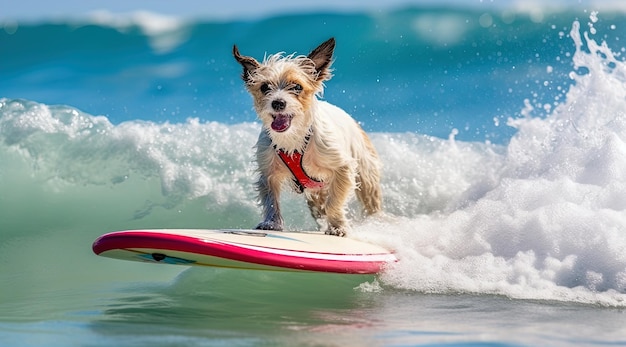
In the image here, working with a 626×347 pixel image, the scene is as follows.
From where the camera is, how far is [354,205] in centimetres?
839

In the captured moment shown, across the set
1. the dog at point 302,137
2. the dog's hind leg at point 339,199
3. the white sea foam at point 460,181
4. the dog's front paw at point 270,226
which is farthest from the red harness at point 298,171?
the white sea foam at point 460,181

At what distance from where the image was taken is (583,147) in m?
6.91

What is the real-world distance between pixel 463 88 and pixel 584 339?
1039 centimetres

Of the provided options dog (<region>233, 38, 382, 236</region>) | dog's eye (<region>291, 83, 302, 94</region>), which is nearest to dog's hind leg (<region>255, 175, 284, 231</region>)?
dog (<region>233, 38, 382, 236</region>)

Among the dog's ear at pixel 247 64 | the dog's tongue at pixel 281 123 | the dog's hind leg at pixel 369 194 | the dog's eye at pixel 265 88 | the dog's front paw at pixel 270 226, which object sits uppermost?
the dog's ear at pixel 247 64


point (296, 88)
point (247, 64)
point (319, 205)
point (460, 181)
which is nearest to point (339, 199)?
point (319, 205)

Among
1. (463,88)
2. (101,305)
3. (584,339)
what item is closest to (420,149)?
(463,88)

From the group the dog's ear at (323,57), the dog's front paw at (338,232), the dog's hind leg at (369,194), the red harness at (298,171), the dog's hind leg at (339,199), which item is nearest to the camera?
the dog's ear at (323,57)

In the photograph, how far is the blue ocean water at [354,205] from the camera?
453cm

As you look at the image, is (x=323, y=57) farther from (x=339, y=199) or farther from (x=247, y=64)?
(x=339, y=199)

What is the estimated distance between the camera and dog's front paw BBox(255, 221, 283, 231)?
5.82 meters

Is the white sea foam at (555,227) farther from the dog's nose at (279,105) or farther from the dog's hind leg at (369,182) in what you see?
the dog's nose at (279,105)

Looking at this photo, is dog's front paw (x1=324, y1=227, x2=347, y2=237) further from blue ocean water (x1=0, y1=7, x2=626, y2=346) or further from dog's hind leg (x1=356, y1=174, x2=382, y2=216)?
dog's hind leg (x1=356, y1=174, x2=382, y2=216)

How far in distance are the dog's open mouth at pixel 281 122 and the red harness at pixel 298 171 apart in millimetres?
332
